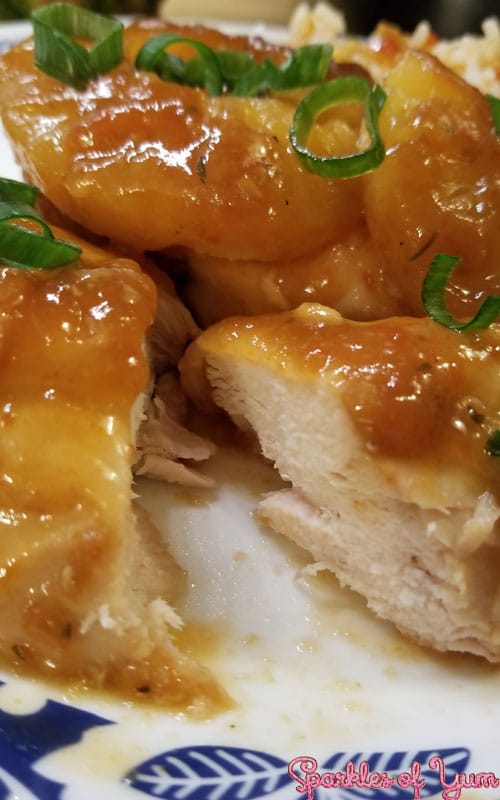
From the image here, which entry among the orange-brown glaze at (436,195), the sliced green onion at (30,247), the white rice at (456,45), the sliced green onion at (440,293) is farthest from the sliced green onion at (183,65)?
the white rice at (456,45)

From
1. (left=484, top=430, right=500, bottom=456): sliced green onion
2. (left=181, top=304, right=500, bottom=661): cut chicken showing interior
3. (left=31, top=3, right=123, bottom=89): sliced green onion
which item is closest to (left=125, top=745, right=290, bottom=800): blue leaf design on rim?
(left=181, top=304, right=500, bottom=661): cut chicken showing interior

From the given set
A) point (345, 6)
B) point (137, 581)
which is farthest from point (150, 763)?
point (345, 6)

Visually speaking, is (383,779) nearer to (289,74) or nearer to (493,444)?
(493,444)

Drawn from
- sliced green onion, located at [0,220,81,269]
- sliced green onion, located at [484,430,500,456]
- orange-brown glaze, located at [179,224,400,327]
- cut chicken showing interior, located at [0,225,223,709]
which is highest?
orange-brown glaze, located at [179,224,400,327]

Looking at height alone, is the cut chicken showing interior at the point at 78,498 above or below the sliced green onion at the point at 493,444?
below

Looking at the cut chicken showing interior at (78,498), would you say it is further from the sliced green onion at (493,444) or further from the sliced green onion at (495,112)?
the sliced green onion at (495,112)

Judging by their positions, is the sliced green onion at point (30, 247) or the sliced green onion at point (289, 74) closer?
the sliced green onion at point (30, 247)

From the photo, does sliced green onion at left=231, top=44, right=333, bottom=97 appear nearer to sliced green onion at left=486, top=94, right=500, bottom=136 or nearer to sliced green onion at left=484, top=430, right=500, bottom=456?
sliced green onion at left=486, top=94, right=500, bottom=136

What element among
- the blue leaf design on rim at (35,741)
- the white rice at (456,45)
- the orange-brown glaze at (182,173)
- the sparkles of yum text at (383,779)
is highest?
the white rice at (456,45)
